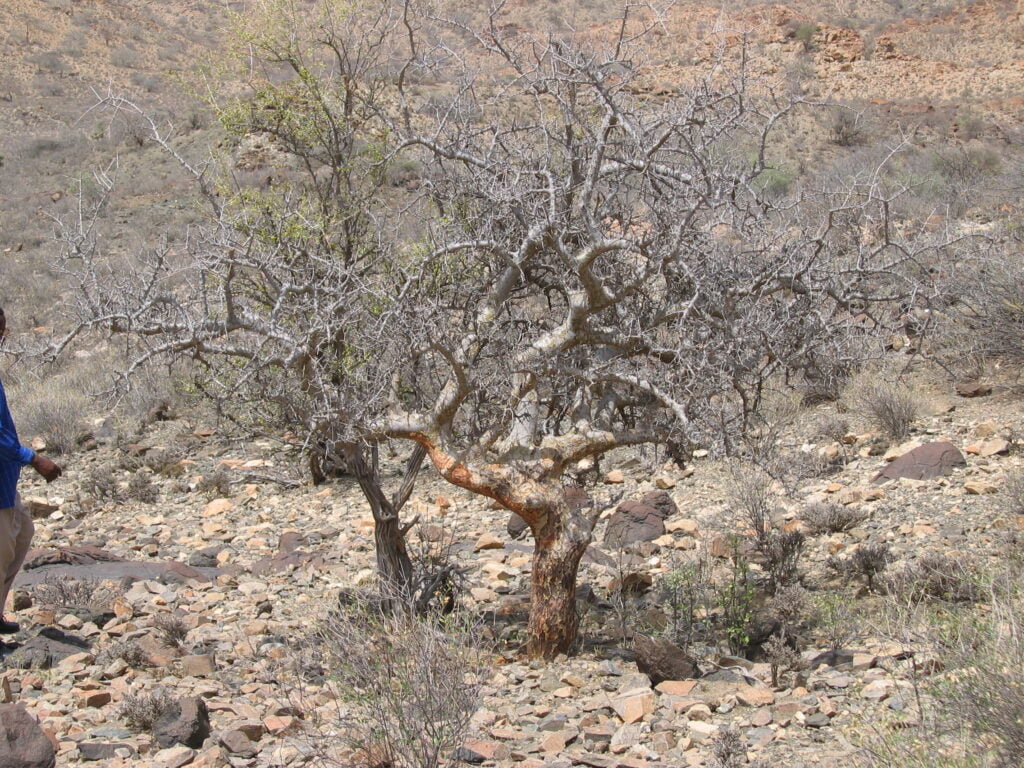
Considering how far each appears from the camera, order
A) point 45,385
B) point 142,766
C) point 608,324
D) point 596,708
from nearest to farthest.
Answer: point 142,766 → point 596,708 → point 608,324 → point 45,385

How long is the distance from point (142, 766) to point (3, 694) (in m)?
1.09

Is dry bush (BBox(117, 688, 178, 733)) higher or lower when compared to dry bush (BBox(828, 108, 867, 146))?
lower

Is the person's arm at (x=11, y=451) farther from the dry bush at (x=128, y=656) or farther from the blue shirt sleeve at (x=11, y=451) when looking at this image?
the dry bush at (x=128, y=656)

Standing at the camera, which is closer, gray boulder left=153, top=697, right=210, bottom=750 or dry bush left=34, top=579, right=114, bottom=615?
gray boulder left=153, top=697, right=210, bottom=750

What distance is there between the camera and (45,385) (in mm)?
14312

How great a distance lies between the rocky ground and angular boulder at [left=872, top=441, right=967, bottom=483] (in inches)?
2.6

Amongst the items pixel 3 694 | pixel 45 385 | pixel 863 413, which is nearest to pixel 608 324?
pixel 3 694

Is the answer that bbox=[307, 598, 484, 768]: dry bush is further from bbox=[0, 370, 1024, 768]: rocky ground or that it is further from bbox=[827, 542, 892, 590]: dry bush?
bbox=[827, 542, 892, 590]: dry bush

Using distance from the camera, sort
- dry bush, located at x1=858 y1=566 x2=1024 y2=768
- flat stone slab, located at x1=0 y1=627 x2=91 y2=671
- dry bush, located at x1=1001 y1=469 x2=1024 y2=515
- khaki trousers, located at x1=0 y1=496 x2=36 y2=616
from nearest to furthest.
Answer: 1. dry bush, located at x1=858 y1=566 x2=1024 y2=768
2. flat stone slab, located at x1=0 y1=627 x2=91 y2=671
3. khaki trousers, located at x1=0 y1=496 x2=36 y2=616
4. dry bush, located at x1=1001 y1=469 x2=1024 y2=515

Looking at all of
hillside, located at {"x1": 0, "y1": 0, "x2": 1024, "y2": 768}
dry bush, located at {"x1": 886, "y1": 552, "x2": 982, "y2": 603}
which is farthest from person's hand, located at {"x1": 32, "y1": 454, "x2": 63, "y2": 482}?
dry bush, located at {"x1": 886, "y1": 552, "x2": 982, "y2": 603}

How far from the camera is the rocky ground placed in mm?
4438

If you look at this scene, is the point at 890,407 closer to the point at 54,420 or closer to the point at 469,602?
the point at 469,602

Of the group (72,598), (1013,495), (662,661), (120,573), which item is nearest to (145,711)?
(72,598)

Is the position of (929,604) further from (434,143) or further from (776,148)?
(776,148)
